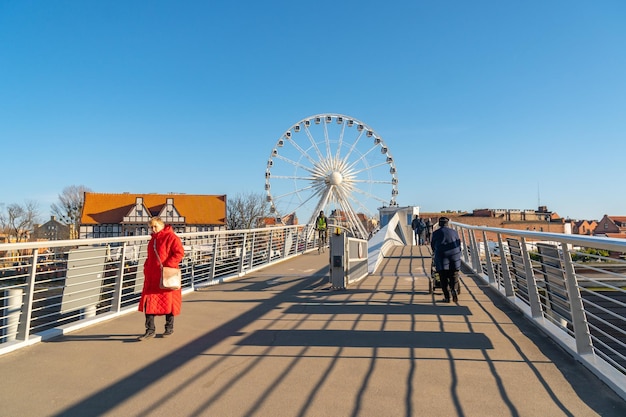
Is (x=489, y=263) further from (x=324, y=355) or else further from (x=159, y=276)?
(x=159, y=276)

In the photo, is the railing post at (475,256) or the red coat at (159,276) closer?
the red coat at (159,276)

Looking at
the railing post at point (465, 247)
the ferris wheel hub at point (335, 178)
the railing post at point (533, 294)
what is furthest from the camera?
the ferris wheel hub at point (335, 178)

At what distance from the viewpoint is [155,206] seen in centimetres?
8106

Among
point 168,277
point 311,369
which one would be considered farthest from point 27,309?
point 311,369

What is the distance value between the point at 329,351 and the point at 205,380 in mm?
1436

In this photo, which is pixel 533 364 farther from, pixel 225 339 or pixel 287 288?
pixel 287 288

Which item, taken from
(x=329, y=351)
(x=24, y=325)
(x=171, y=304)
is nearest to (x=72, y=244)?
(x=24, y=325)

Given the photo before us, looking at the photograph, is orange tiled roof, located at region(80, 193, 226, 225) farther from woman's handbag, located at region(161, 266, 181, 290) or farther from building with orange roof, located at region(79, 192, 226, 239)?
woman's handbag, located at region(161, 266, 181, 290)

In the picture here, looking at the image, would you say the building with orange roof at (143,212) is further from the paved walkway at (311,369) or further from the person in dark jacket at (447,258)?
the paved walkway at (311,369)

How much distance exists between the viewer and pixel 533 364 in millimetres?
4645

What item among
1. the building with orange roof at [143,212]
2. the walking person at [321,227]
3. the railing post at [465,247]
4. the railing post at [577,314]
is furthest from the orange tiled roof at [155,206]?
the railing post at [577,314]

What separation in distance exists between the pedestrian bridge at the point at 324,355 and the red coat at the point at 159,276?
1.46 feet

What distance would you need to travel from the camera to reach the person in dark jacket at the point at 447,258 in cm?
837

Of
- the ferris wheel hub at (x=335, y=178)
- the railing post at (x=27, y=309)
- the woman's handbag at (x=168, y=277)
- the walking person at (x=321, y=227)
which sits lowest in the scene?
the railing post at (x=27, y=309)
